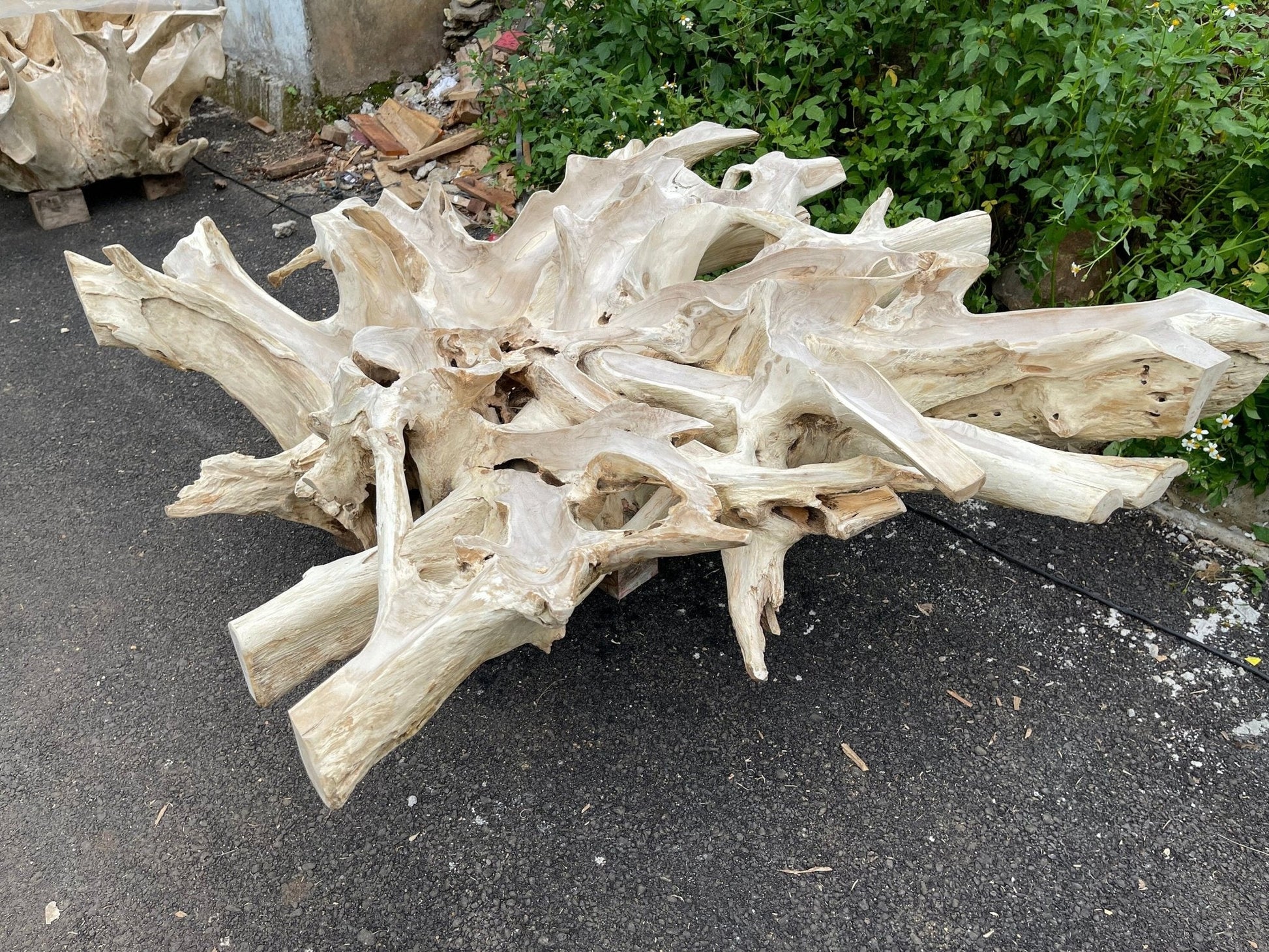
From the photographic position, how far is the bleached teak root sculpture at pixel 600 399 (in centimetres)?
157

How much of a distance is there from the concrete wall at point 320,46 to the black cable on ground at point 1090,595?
399 cm

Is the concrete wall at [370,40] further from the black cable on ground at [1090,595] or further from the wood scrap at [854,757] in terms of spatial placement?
the wood scrap at [854,757]

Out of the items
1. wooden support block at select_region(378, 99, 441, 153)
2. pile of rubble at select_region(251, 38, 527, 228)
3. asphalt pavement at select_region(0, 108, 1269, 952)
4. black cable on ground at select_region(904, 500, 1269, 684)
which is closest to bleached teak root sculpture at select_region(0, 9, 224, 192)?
pile of rubble at select_region(251, 38, 527, 228)

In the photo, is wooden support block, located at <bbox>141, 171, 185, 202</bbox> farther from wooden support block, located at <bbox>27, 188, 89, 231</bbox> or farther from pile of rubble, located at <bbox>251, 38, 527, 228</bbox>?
pile of rubble, located at <bbox>251, 38, 527, 228</bbox>

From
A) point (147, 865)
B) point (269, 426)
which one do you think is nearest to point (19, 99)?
point (269, 426)

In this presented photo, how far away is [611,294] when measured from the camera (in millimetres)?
2123

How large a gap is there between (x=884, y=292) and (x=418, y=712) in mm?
1278

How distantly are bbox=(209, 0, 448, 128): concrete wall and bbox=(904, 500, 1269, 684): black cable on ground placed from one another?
3.99 m

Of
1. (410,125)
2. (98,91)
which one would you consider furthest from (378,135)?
(98,91)

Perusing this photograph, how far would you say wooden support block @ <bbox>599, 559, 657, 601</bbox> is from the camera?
2.26m

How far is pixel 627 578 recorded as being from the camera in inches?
90.0

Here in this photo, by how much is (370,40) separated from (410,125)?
2.12ft

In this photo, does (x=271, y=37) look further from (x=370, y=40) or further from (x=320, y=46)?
(x=370, y=40)

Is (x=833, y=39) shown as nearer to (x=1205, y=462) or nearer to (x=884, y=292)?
(x=884, y=292)
